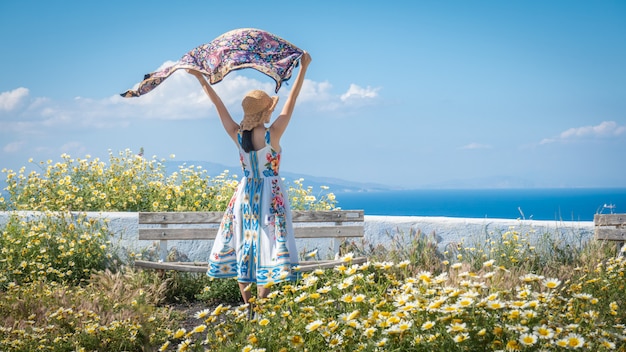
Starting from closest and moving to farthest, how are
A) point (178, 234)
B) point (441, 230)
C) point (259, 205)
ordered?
point (259, 205)
point (178, 234)
point (441, 230)

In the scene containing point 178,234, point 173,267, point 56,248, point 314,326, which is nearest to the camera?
point 314,326

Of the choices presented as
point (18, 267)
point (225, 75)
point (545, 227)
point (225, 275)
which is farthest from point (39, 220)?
point (545, 227)

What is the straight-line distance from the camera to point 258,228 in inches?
197

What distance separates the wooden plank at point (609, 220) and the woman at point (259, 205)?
3.79 m

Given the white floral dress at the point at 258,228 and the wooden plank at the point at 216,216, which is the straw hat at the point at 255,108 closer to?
the white floral dress at the point at 258,228

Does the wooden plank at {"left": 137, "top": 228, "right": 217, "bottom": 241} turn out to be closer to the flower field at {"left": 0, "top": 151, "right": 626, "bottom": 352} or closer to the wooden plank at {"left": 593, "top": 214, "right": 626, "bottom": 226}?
the flower field at {"left": 0, "top": 151, "right": 626, "bottom": 352}

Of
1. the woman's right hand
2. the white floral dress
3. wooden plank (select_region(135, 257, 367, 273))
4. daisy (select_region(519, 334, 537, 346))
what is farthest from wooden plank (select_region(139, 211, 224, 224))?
daisy (select_region(519, 334, 537, 346))

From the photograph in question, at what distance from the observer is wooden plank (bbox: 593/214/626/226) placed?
6.95m

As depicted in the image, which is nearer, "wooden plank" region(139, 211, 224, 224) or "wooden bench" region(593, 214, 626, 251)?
"wooden plank" region(139, 211, 224, 224)

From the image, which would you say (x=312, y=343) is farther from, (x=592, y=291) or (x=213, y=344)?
(x=592, y=291)

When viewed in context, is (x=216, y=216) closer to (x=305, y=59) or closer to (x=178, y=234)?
(x=178, y=234)

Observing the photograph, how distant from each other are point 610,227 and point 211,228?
4.39 metres

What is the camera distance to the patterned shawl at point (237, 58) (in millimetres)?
4852

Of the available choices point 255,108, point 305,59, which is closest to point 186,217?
point 255,108
